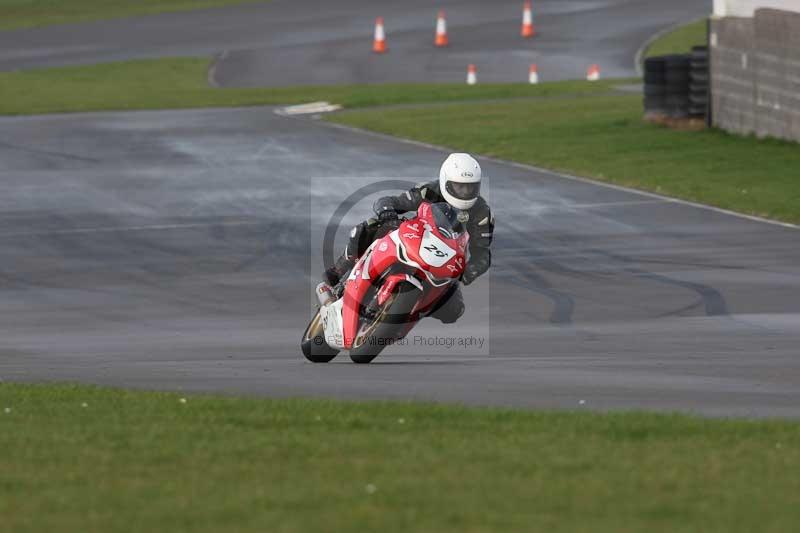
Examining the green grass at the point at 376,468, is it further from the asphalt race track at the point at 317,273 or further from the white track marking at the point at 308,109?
the white track marking at the point at 308,109

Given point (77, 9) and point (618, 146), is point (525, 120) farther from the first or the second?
point (77, 9)

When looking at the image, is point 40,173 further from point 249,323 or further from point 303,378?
point 303,378

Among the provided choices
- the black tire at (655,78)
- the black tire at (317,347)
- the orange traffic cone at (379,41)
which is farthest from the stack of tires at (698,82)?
the orange traffic cone at (379,41)

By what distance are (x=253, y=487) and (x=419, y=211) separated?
16.0ft

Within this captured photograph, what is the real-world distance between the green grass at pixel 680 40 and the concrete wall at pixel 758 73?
1504 centimetres

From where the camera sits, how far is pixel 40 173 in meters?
26.0

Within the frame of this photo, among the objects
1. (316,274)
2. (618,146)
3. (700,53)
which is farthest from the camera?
(700,53)

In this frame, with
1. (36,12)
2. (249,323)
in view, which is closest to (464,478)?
(249,323)

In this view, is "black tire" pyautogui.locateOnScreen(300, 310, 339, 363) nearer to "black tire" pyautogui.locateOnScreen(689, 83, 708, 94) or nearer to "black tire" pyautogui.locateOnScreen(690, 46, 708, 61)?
"black tire" pyautogui.locateOnScreen(690, 46, 708, 61)

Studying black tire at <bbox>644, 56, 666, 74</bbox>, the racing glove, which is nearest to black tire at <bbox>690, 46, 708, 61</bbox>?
black tire at <bbox>644, 56, 666, 74</bbox>

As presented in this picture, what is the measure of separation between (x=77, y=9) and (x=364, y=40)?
47.9 ft

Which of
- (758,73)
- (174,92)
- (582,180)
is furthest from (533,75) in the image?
(582,180)

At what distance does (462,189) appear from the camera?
39.5 feet

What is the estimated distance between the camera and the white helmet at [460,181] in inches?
471
